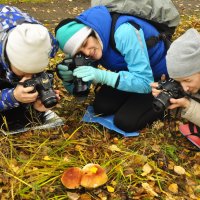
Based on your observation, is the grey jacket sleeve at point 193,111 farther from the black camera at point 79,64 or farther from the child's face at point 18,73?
the child's face at point 18,73

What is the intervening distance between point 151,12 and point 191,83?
0.89m

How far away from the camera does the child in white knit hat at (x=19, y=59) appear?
2689mm

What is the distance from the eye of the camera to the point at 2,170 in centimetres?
266

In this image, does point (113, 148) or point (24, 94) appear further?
point (113, 148)

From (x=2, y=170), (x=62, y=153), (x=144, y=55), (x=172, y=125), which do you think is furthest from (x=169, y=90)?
(x=2, y=170)

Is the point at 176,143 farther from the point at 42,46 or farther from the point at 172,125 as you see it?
the point at 42,46

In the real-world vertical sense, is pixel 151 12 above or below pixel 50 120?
above

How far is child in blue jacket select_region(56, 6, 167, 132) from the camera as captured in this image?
3.10m

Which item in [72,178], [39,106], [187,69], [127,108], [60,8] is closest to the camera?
[72,178]

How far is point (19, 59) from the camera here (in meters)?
2.73

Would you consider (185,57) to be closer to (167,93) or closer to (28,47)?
(167,93)

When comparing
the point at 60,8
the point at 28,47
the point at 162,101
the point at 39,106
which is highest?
the point at 28,47

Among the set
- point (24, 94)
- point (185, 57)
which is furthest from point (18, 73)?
point (185, 57)

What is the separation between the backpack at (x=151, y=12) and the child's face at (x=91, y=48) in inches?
5.7
